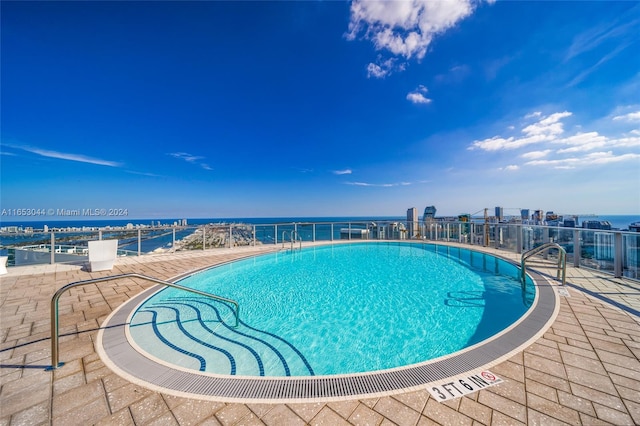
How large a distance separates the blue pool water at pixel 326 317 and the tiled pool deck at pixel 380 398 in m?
0.63

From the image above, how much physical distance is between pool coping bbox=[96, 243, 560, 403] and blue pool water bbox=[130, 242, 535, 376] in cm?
36

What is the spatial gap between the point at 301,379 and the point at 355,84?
11.1 metres

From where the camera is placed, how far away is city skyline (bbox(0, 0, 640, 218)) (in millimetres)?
6715

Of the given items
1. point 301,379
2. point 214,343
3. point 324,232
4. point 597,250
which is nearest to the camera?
point 301,379

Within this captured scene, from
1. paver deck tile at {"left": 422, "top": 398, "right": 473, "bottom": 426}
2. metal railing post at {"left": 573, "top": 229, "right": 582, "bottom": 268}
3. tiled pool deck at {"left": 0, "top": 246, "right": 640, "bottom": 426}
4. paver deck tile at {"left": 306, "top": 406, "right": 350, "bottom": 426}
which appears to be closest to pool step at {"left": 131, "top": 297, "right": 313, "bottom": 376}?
tiled pool deck at {"left": 0, "top": 246, "right": 640, "bottom": 426}

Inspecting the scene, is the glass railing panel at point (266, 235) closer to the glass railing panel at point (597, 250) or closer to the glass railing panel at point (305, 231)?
the glass railing panel at point (305, 231)

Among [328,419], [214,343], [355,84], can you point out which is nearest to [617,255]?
[328,419]

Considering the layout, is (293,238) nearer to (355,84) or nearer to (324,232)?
(324,232)

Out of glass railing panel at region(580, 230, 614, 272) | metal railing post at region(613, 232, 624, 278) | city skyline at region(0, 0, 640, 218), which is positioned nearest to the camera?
metal railing post at region(613, 232, 624, 278)

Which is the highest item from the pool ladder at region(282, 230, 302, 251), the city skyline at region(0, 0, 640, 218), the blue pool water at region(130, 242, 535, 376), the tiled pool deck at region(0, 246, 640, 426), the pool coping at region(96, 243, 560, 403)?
the city skyline at region(0, 0, 640, 218)

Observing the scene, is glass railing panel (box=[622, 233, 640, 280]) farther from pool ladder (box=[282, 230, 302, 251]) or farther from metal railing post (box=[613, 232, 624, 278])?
pool ladder (box=[282, 230, 302, 251])

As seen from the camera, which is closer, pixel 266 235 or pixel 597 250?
pixel 597 250

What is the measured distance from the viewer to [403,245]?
10.0 meters

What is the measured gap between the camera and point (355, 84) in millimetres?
10008
